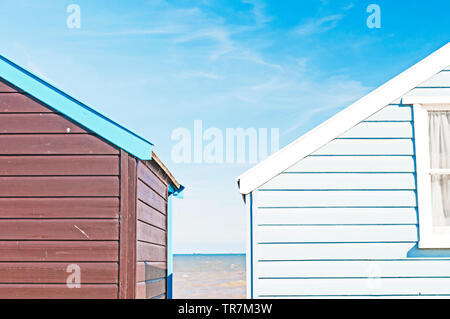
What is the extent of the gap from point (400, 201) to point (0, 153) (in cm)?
461

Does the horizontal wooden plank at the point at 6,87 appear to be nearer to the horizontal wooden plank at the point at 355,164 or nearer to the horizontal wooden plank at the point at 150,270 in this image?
the horizontal wooden plank at the point at 150,270

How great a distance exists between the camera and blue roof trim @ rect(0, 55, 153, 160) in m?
7.36

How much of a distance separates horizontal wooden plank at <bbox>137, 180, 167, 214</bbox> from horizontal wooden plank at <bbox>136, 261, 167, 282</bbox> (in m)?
0.78

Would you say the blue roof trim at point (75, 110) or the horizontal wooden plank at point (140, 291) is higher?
the blue roof trim at point (75, 110)

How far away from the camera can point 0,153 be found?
24.4ft

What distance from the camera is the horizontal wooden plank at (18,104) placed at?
748 centimetres

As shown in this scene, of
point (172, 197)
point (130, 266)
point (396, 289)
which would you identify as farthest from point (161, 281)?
point (396, 289)

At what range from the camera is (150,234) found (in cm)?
863

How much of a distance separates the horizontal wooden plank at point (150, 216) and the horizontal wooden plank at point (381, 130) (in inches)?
99.4

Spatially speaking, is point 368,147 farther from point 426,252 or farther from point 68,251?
point 68,251

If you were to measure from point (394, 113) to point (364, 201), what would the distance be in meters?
1.06

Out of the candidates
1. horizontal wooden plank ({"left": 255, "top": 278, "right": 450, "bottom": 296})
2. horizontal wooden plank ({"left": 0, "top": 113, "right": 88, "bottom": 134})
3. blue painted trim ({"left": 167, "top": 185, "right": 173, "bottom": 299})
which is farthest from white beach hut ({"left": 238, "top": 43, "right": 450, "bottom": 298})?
blue painted trim ({"left": 167, "top": 185, "right": 173, "bottom": 299})

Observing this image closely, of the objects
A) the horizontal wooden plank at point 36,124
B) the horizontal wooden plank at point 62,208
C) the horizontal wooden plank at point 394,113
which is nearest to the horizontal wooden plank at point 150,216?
the horizontal wooden plank at point 62,208
